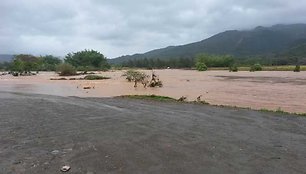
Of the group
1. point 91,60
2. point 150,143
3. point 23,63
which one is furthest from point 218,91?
point 91,60

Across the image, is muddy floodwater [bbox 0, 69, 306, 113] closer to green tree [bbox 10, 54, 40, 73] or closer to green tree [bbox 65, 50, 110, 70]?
green tree [bbox 10, 54, 40, 73]

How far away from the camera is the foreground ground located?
7.08 meters

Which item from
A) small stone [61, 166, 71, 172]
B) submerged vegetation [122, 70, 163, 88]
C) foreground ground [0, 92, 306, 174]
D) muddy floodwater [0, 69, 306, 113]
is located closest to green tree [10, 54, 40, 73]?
muddy floodwater [0, 69, 306, 113]

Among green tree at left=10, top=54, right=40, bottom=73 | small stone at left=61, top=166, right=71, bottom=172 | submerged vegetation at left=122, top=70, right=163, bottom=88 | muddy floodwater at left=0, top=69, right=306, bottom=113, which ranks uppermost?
green tree at left=10, top=54, right=40, bottom=73

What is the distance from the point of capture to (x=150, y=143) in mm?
8961

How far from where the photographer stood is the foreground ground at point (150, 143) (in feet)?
23.2

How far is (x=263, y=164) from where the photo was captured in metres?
7.35

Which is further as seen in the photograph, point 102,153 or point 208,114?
point 208,114

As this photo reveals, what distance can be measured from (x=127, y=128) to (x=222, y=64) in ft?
384

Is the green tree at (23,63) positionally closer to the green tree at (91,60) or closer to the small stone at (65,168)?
the green tree at (91,60)

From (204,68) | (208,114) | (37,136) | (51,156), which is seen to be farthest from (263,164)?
(204,68)

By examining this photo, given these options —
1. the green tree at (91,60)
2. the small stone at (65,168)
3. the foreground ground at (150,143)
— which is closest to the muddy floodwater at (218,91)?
the foreground ground at (150,143)

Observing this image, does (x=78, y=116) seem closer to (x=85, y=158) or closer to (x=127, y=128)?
(x=127, y=128)

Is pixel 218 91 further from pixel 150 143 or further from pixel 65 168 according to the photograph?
pixel 65 168
